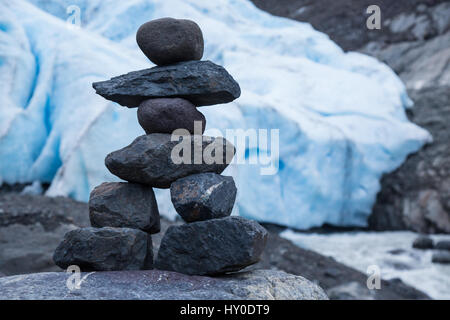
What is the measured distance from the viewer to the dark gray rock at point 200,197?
3.48 metres

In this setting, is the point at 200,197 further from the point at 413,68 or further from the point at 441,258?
the point at 413,68

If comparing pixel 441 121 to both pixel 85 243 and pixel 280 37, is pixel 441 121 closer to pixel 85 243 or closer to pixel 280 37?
pixel 280 37

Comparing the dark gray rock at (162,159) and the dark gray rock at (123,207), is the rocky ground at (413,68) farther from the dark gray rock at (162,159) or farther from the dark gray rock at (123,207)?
the dark gray rock at (123,207)

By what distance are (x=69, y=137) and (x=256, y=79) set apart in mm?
6614

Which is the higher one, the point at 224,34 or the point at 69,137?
the point at 224,34

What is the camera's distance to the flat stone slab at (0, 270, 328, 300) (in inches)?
116

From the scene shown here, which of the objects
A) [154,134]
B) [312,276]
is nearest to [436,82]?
[312,276]

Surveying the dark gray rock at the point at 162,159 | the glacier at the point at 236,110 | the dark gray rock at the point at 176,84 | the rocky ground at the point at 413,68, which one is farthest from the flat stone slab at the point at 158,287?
the rocky ground at the point at 413,68

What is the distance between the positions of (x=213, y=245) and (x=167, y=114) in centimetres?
118

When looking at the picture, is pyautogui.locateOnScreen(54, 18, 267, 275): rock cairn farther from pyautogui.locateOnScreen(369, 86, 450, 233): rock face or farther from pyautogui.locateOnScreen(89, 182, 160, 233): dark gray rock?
pyautogui.locateOnScreen(369, 86, 450, 233): rock face

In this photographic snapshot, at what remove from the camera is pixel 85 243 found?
339 centimetres

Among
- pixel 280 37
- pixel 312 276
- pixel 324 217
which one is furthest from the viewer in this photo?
pixel 280 37

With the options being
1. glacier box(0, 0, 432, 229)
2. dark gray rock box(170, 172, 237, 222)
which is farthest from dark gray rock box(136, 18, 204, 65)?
glacier box(0, 0, 432, 229)
